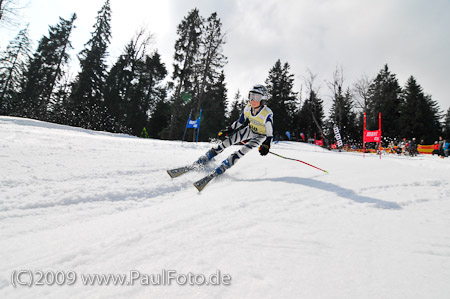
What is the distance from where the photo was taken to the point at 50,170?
2.68 meters

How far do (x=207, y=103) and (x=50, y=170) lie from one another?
786 inches

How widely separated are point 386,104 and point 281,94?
15.9 meters

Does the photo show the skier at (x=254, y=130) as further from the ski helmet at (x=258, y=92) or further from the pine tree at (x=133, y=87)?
the pine tree at (x=133, y=87)

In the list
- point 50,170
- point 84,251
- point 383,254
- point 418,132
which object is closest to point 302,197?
point 383,254

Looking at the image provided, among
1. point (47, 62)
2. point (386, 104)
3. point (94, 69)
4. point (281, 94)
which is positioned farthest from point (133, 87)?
point (386, 104)

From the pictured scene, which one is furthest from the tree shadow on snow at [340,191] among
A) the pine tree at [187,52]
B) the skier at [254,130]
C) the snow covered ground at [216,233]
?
the pine tree at [187,52]

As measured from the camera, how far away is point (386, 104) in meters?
32.4

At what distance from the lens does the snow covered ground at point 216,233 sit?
3.51ft

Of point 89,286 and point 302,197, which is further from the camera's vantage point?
point 302,197

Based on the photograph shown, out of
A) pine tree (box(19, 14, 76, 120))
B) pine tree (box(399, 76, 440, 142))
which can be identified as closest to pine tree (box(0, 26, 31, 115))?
pine tree (box(19, 14, 76, 120))

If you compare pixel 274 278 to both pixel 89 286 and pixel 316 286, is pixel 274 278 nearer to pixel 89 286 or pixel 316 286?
pixel 316 286

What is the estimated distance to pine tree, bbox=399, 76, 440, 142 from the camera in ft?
90.4

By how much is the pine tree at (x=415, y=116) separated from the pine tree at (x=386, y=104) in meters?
1.37

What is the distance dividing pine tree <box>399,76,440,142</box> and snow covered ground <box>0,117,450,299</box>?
32.9 meters
